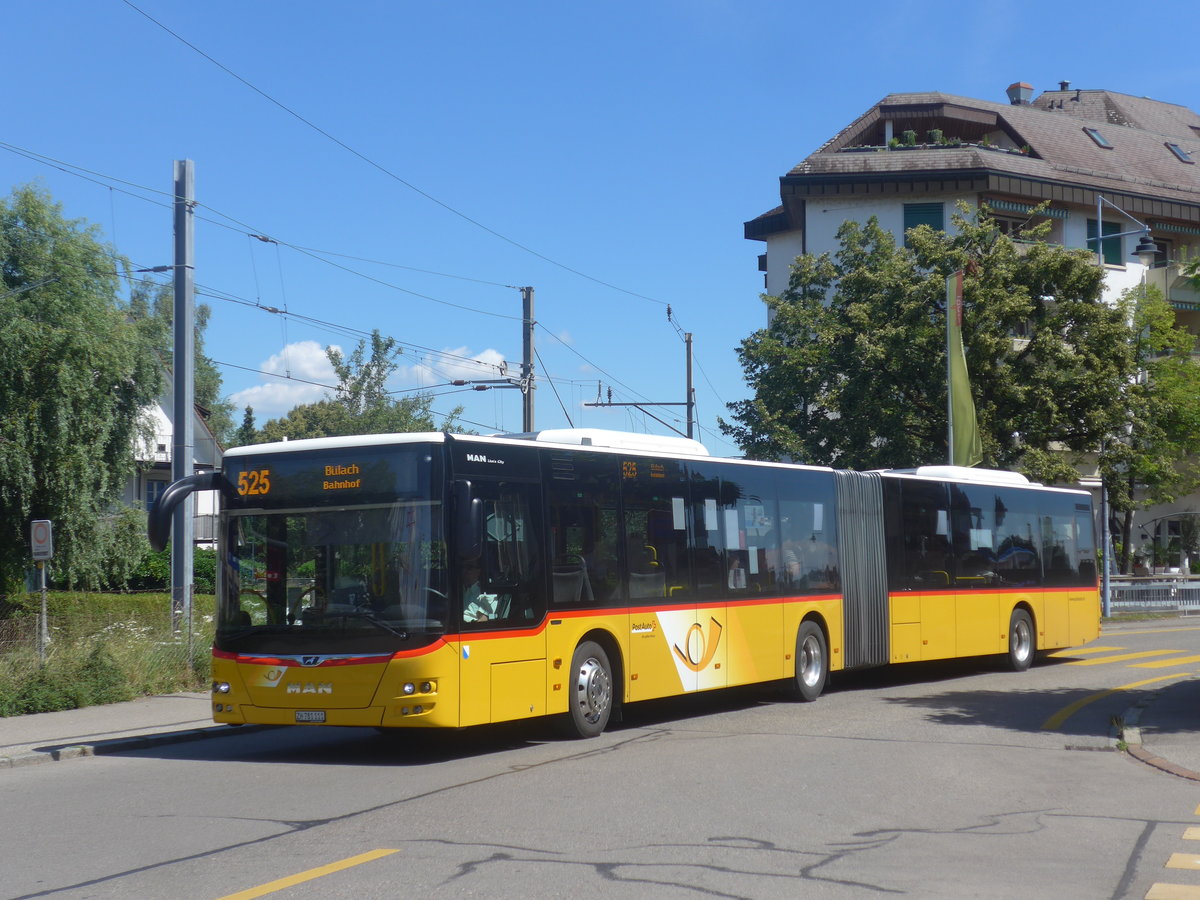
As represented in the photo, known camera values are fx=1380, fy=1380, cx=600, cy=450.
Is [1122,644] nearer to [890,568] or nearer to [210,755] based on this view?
[890,568]

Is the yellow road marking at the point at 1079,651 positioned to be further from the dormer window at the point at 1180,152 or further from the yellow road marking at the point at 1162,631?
the dormer window at the point at 1180,152

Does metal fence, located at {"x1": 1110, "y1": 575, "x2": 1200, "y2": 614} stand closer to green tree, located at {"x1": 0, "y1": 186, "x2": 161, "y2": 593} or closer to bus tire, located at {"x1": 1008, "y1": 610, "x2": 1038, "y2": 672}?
bus tire, located at {"x1": 1008, "y1": 610, "x2": 1038, "y2": 672}

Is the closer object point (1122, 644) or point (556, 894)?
point (556, 894)

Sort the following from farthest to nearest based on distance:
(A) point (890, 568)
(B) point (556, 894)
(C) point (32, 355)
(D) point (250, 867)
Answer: (C) point (32, 355), (A) point (890, 568), (D) point (250, 867), (B) point (556, 894)

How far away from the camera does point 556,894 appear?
674cm

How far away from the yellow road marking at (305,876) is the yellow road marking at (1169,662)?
18.5 metres

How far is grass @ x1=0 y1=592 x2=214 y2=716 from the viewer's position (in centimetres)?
1596

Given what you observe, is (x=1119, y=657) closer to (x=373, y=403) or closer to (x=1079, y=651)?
(x=1079, y=651)

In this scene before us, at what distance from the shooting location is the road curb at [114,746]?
40.3 feet

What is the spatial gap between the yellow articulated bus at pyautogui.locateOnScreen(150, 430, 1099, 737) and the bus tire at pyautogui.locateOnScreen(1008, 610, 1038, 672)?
4487mm

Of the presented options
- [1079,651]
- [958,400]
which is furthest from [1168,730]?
[958,400]

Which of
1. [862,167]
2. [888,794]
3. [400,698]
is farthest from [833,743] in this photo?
[862,167]

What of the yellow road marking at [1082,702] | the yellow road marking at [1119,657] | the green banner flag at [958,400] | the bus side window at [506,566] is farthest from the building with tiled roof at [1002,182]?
the bus side window at [506,566]

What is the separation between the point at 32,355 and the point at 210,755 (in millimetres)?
15387
